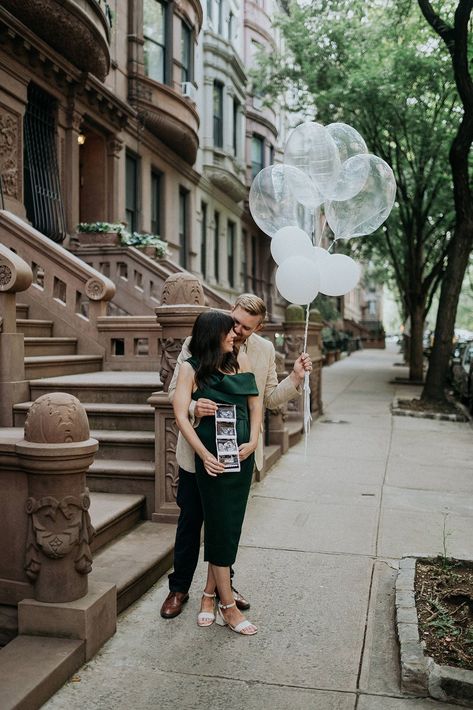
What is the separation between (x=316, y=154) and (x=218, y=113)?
1980 centimetres

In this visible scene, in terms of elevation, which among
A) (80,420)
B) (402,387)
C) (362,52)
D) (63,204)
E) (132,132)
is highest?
(362,52)

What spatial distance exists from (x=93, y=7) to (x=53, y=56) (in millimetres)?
1074

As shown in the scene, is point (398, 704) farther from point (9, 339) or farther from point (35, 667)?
point (9, 339)

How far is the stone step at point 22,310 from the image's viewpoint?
28.6ft

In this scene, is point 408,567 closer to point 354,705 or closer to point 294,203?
point 354,705

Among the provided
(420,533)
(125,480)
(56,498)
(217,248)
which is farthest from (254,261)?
(56,498)

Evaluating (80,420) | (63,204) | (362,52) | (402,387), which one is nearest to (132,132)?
(63,204)

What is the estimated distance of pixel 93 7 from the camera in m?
11.6

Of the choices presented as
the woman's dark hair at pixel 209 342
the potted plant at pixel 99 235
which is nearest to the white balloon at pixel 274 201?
the woman's dark hair at pixel 209 342

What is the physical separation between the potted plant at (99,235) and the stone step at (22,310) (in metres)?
3.80

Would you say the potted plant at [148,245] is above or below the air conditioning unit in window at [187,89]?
below

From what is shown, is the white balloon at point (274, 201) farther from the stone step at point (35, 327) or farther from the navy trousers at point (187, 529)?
the stone step at point (35, 327)

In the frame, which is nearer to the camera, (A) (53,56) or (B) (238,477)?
(B) (238,477)

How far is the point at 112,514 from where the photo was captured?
506 cm
